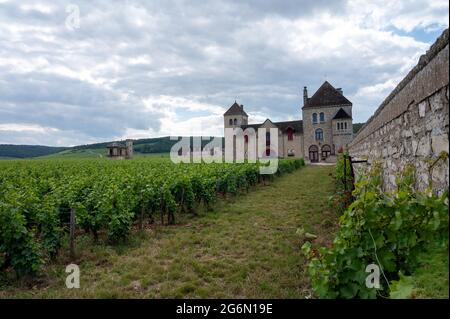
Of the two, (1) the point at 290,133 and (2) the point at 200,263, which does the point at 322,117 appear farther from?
(2) the point at 200,263

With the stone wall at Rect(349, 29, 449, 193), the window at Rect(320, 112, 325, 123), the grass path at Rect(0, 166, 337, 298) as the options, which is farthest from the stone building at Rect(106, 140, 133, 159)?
the stone wall at Rect(349, 29, 449, 193)

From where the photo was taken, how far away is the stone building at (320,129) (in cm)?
4678

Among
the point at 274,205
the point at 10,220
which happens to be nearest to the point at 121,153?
the point at 274,205

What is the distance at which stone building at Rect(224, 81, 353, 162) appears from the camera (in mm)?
46781

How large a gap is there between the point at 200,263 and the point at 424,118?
177 inches

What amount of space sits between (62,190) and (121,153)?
7247 centimetres

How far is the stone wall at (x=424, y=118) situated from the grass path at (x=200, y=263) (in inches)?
96.7

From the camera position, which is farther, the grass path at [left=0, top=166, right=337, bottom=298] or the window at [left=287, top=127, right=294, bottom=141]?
the window at [left=287, top=127, right=294, bottom=141]

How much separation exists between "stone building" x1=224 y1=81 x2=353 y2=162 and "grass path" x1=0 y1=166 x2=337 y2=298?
38.8 metres

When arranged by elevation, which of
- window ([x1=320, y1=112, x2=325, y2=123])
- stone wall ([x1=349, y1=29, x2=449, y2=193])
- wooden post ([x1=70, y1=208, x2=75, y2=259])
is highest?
window ([x1=320, y1=112, x2=325, y2=123])

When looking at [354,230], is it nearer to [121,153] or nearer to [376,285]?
[376,285]
